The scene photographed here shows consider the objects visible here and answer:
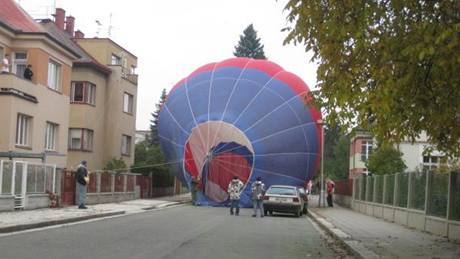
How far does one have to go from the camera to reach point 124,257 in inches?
484

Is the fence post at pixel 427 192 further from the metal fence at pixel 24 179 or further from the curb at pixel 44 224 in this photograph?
the metal fence at pixel 24 179

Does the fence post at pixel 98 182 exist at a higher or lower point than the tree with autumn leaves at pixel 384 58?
lower

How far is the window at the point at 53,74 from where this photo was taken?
1366 inches

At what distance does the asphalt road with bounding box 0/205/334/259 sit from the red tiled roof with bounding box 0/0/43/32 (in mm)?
15449

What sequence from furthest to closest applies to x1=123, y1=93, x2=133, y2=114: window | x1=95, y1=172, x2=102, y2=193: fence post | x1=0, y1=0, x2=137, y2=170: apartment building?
x1=123, y1=93, x2=133, y2=114: window → x1=95, y1=172, x2=102, y2=193: fence post → x1=0, y1=0, x2=137, y2=170: apartment building

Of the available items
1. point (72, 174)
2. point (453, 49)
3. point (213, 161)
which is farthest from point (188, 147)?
point (453, 49)

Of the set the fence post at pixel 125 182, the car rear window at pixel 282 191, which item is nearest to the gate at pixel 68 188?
the car rear window at pixel 282 191

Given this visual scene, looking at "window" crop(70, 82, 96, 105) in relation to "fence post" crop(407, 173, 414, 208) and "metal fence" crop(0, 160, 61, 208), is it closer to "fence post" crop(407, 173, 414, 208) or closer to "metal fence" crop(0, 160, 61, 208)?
"metal fence" crop(0, 160, 61, 208)

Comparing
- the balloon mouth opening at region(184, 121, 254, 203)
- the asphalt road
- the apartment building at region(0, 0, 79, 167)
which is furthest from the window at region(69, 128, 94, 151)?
the asphalt road

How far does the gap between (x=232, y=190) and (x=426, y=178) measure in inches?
388

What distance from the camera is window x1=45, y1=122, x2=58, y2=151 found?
3470 cm

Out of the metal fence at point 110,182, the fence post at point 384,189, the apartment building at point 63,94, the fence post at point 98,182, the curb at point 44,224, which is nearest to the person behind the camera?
Answer: the curb at point 44,224

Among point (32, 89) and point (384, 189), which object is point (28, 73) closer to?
point (32, 89)

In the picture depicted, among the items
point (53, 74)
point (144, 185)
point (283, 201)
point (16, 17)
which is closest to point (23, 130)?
point (53, 74)
